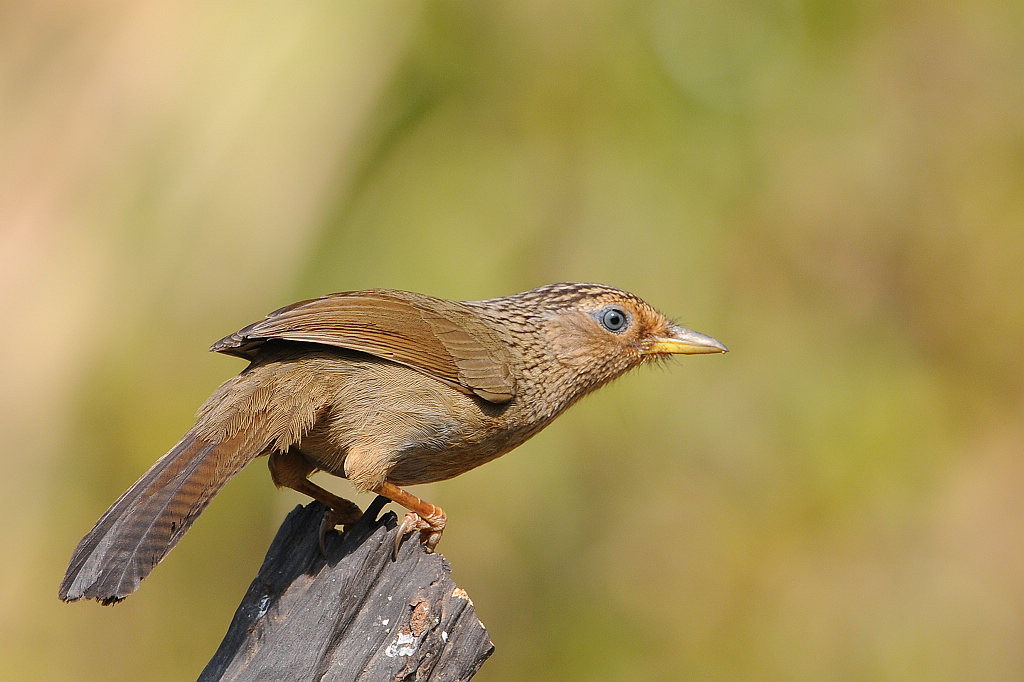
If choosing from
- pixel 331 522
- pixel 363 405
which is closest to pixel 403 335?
pixel 363 405

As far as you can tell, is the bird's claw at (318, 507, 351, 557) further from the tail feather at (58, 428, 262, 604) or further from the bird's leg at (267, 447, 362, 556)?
the tail feather at (58, 428, 262, 604)

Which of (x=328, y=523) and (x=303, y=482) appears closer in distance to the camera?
(x=328, y=523)

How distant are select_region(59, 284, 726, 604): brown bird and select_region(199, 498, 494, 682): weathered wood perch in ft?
0.52

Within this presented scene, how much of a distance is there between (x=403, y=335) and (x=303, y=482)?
61cm

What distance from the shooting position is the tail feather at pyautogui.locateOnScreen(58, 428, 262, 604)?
2.80m

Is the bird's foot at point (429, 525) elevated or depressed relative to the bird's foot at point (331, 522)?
elevated

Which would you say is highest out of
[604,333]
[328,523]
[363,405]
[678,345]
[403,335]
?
[678,345]

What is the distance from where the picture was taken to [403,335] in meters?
3.83

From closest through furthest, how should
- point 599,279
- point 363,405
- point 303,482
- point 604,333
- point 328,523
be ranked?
1. point 328,523
2. point 363,405
3. point 303,482
4. point 604,333
5. point 599,279

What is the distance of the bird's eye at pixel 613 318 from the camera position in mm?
4512

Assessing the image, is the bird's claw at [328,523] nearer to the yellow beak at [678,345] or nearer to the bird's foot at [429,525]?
the bird's foot at [429,525]

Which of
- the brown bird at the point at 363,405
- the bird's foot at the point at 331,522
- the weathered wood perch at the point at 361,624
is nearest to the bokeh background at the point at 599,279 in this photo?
the brown bird at the point at 363,405

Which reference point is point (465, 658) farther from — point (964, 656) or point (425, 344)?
point (964, 656)

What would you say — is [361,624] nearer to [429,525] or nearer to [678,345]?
[429,525]
